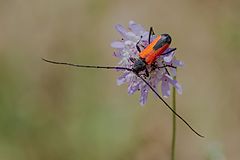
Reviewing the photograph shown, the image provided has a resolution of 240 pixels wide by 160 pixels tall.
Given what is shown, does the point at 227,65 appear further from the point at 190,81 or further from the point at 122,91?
the point at 122,91

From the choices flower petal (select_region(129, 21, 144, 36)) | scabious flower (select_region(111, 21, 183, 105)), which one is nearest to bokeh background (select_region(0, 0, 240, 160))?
scabious flower (select_region(111, 21, 183, 105))

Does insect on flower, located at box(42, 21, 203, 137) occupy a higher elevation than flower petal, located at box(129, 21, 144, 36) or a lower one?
lower

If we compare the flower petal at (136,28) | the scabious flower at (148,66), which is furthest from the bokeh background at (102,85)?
the flower petal at (136,28)

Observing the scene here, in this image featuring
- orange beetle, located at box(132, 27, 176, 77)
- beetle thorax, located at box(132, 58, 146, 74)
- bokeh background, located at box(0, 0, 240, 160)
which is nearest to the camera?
orange beetle, located at box(132, 27, 176, 77)

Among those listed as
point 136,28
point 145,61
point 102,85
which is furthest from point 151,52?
point 102,85

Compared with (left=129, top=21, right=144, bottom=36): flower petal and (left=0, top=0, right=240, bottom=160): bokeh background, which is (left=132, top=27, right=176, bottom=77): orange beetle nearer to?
(left=129, top=21, right=144, bottom=36): flower petal

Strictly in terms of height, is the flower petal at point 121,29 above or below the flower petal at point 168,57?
above

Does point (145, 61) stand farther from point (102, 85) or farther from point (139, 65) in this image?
point (102, 85)

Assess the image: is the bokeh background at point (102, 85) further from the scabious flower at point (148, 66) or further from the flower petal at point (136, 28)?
the flower petal at point (136, 28)
